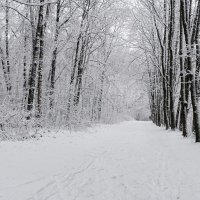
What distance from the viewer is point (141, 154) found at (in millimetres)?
9141

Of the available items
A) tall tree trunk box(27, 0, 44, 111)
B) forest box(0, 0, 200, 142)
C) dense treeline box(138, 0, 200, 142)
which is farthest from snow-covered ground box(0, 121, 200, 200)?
dense treeline box(138, 0, 200, 142)

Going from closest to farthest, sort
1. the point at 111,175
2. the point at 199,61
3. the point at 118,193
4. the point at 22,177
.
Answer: the point at 118,193 → the point at 22,177 → the point at 111,175 → the point at 199,61

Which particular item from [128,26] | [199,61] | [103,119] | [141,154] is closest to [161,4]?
[128,26]

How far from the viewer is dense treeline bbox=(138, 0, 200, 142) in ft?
37.3

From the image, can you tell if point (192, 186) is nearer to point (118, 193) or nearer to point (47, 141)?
point (118, 193)

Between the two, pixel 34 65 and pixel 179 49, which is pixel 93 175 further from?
pixel 179 49

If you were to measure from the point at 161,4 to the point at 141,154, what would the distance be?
49.6ft

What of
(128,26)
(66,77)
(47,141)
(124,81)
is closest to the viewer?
(47,141)

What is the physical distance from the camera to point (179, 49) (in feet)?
49.2

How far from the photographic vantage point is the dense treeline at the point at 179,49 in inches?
448

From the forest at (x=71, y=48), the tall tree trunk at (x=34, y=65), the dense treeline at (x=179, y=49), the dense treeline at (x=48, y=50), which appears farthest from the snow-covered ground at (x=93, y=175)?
the dense treeline at (x=179, y=49)

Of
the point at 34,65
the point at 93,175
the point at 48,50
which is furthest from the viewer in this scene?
the point at 48,50

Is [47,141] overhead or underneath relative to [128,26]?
underneath

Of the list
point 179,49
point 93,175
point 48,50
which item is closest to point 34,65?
point 48,50
